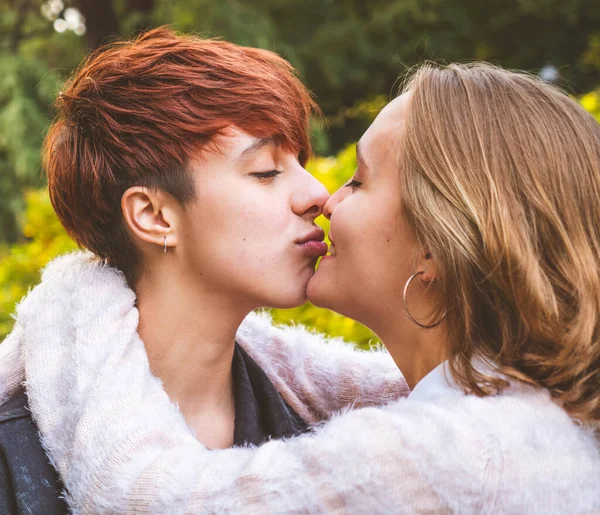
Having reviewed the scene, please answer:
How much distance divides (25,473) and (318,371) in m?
1.15

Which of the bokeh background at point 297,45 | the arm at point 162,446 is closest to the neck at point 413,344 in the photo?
the arm at point 162,446

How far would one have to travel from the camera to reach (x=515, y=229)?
5.88 ft

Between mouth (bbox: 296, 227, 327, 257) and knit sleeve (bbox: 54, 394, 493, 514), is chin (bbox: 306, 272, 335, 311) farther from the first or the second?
knit sleeve (bbox: 54, 394, 493, 514)

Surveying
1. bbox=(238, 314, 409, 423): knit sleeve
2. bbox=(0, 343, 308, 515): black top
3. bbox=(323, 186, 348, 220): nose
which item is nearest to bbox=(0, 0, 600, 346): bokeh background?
bbox=(238, 314, 409, 423): knit sleeve

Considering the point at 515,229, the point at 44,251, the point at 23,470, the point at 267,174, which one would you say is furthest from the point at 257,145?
the point at 44,251

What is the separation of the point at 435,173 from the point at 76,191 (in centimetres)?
133

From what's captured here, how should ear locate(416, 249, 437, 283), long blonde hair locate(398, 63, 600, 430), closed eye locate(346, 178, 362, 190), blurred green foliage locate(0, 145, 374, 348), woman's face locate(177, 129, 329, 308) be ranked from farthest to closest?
blurred green foliage locate(0, 145, 374, 348), woman's face locate(177, 129, 329, 308), closed eye locate(346, 178, 362, 190), ear locate(416, 249, 437, 283), long blonde hair locate(398, 63, 600, 430)

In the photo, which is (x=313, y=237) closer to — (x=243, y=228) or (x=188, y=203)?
(x=243, y=228)

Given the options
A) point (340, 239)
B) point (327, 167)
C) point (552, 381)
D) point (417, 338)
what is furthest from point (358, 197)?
A: point (327, 167)

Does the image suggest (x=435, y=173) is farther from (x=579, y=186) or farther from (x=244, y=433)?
(x=244, y=433)

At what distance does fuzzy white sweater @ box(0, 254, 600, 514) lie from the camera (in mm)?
1547

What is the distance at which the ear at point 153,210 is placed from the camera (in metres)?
2.38

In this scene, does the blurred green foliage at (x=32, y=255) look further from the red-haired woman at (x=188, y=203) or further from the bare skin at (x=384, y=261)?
the bare skin at (x=384, y=261)

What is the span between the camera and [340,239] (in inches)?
85.5
